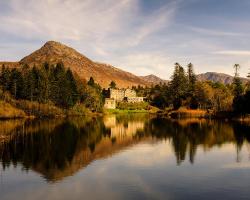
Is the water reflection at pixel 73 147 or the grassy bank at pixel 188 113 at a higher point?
the grassy bank at pixel 188 113

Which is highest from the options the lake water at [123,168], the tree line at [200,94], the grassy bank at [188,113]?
the tree line at [200,94]

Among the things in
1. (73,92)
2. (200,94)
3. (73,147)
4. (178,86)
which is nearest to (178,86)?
(178,86)

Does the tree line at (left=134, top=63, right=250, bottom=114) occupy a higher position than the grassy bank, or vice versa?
the tree line at (left=134, top=63, right=250, bottom=114)

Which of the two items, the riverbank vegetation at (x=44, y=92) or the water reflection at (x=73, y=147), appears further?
the riverbank vegetation at (x=44, y=92)

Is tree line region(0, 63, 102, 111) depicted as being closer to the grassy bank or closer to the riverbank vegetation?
the riverbank vegetation

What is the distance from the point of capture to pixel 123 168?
4512 cm

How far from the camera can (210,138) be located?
75.4 meters

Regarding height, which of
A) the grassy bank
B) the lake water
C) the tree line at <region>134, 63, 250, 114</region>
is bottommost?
the lake water

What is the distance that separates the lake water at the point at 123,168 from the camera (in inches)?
1305

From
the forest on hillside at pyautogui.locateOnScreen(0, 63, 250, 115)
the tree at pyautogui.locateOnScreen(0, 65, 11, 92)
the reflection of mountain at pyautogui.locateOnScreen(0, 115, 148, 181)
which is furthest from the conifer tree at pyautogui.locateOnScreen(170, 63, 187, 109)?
the reflection of mountain at pyautogui.locateOnScreen(0, 115, 148, 181)

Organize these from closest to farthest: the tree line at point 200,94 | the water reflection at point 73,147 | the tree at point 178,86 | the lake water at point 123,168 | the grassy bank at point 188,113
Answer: the lake water at point 123,168 → the water reflection at point 73,147 → the tree line at point 200,94 → the grassy bank at point 188,113 → the tree at point 178,86

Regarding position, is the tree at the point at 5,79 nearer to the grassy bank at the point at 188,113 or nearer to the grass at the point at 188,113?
the grassy bank at the point at 188,113

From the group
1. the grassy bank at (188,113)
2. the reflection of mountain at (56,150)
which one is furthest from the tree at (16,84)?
the reflection of mountain at (56,150)

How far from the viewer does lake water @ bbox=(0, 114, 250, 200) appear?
33.2 metres
